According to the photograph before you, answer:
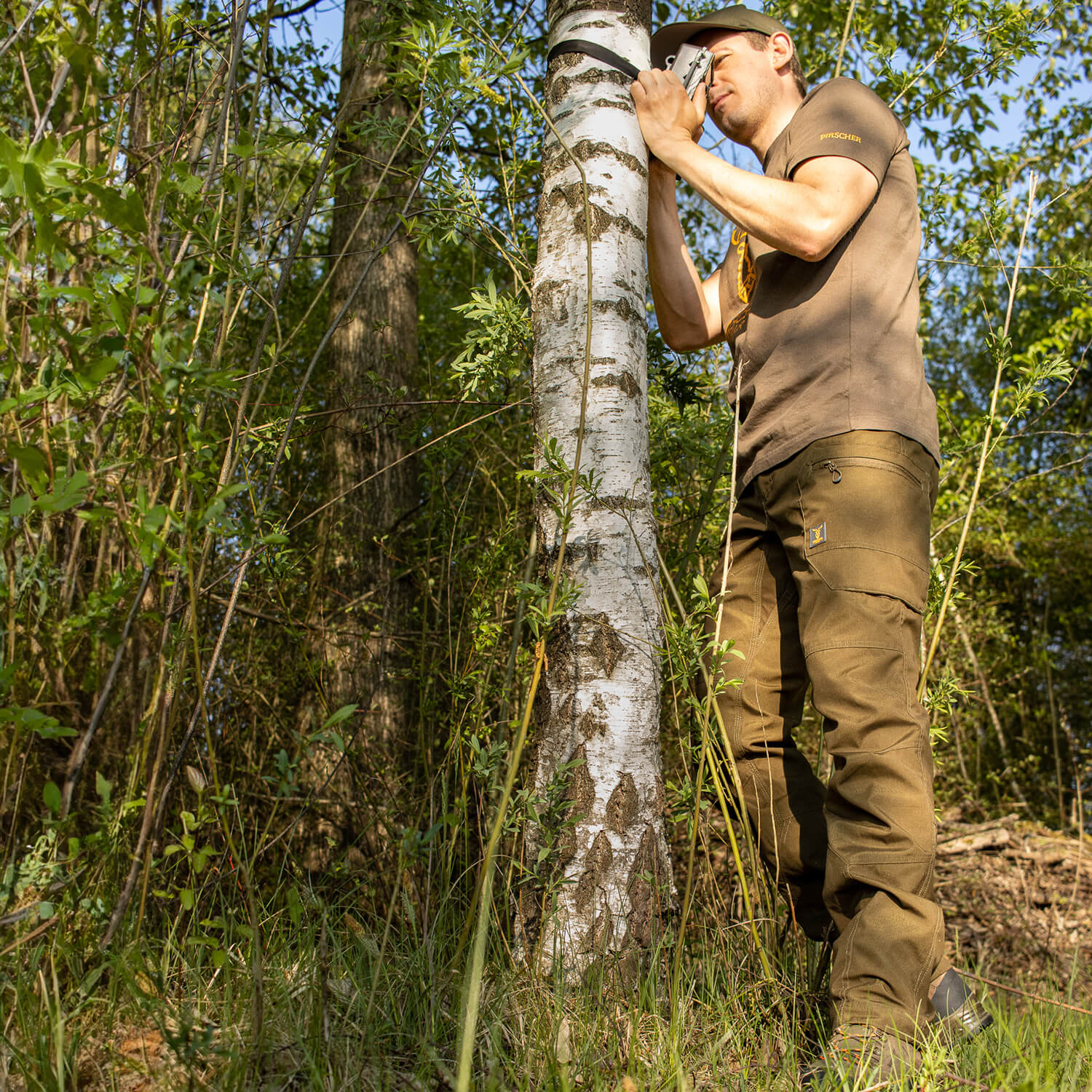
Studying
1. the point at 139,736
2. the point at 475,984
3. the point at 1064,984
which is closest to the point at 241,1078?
the point at 475,984

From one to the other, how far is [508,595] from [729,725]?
82cm

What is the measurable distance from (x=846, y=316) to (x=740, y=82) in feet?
2.38

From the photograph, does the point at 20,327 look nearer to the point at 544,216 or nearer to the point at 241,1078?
the point at 544,216

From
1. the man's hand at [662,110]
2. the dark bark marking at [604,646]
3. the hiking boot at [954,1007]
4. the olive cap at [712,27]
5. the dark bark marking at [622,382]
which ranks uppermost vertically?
the olive cap at [712,27]

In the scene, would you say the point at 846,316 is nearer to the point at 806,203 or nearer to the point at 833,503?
the point at 806,203

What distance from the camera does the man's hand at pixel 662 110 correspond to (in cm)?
191

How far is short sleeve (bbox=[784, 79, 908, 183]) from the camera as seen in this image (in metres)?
1.74

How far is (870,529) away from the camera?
64.9 inches

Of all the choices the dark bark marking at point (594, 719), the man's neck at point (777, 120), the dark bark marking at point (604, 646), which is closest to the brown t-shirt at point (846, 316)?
the man's neck at point (777, 120)

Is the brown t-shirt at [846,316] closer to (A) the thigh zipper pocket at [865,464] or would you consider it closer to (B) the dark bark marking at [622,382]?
(A) the thigh zipper pocket at [865,464]

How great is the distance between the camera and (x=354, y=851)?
2.58 m

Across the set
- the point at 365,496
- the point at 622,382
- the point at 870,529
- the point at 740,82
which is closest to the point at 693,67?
the point at 740,82

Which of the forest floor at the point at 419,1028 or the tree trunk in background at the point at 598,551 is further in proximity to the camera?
the tree trunk in background at the point at 598,551

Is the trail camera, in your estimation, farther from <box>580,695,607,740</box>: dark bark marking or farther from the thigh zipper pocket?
<box>580,695,607,740</box>: dark bark marking
